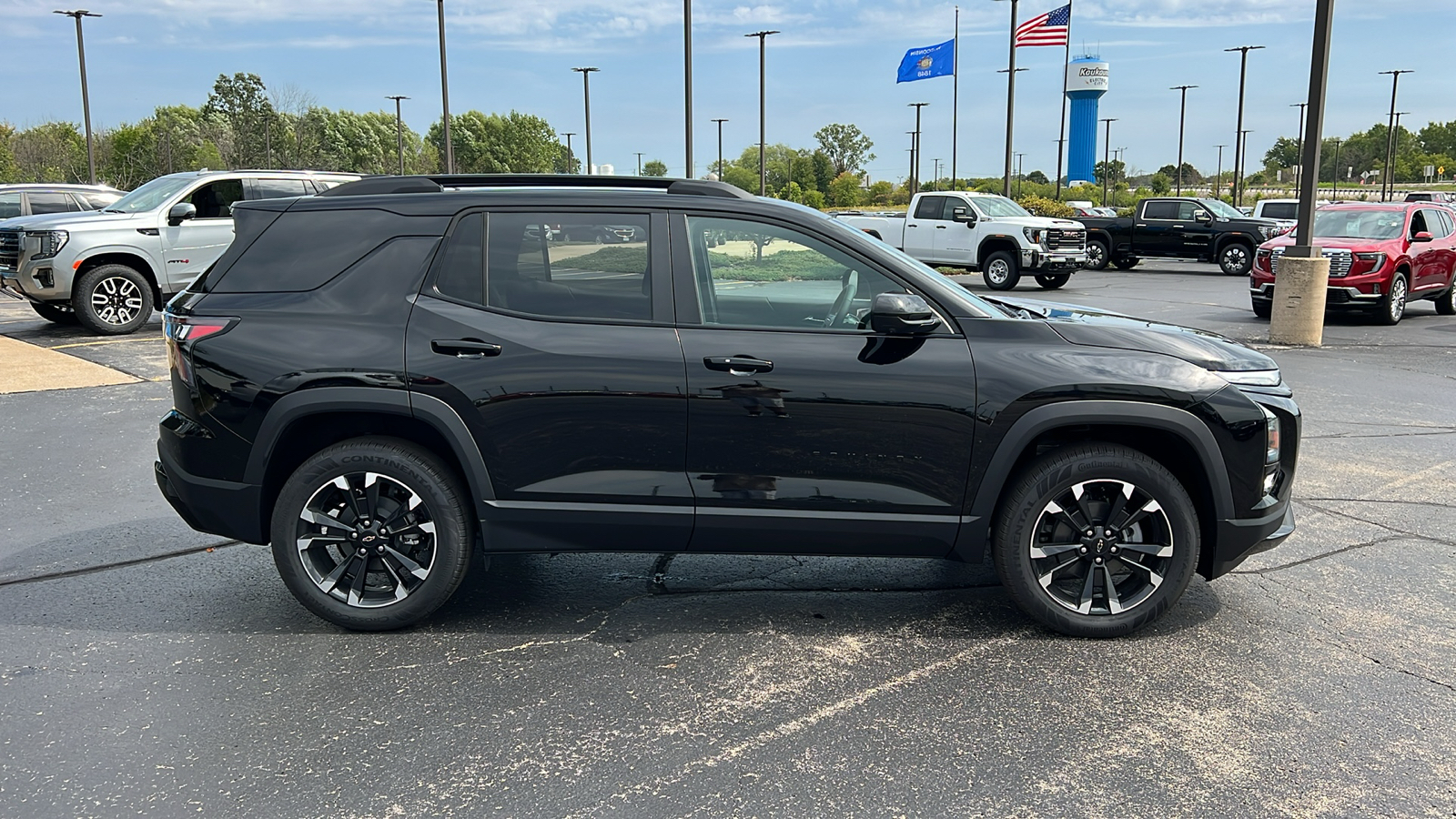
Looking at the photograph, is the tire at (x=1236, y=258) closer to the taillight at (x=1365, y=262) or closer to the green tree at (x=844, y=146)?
the taillight at (x=1365, y=262)

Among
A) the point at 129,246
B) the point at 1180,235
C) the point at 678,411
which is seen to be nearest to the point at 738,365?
the point at 678,411

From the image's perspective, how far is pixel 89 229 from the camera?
13453mm

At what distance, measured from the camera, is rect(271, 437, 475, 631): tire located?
4.32 meters

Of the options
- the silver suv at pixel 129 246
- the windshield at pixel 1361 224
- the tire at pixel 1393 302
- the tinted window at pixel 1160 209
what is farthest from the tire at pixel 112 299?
the tinted window at pixel 1160 209

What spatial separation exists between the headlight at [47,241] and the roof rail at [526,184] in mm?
10511

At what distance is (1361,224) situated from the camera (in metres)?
16.7

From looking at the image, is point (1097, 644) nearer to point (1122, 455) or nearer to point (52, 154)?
point (1122, 455)

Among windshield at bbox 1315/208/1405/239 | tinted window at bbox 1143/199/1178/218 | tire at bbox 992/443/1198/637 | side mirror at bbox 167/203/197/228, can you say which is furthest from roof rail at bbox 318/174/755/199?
tinted window at bbox 1143/199/1178/218

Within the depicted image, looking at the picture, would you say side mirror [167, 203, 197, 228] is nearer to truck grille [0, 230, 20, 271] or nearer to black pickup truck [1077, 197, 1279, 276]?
truck grille [0, 230, 20, 271]

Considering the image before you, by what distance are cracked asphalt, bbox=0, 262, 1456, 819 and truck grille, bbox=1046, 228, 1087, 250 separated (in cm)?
1624

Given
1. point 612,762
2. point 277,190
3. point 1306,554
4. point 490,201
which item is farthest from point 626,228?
point 277,190

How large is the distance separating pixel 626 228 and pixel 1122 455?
212 cm

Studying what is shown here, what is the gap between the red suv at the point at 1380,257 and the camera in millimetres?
15680

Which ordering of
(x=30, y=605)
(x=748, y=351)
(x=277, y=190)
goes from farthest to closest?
(x=277, y=190), (x=30, y=605), (x=748, y=351)
